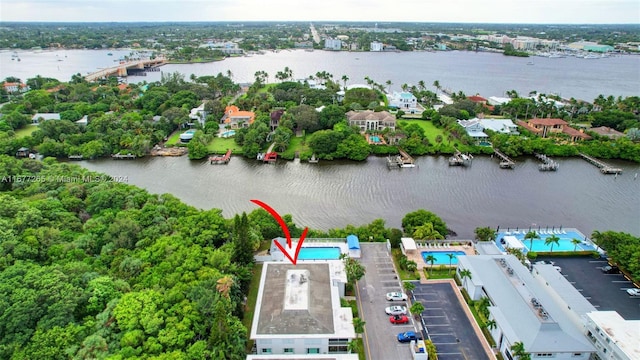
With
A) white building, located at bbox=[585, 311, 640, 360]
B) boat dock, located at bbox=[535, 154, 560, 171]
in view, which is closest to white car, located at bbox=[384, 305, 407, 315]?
white building, located at bbox=[585, 311, 640, 360]

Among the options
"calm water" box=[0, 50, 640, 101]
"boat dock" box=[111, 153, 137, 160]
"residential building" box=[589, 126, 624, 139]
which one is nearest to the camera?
"boat dock" box=[111, 153, 137, 160]

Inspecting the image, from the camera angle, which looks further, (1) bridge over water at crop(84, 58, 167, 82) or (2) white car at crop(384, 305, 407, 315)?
(1) bridge over water at crop(84, 58, 167, 82)

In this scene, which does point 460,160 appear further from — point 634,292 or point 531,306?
point 531,306

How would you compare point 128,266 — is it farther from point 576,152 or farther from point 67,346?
point 576,152

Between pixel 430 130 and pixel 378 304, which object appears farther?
pixel 430 130

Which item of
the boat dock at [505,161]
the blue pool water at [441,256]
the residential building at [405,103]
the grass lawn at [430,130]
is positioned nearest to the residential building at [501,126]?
the grass lawn at [430,130]

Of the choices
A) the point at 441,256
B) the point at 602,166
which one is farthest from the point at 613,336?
the point at 602,166

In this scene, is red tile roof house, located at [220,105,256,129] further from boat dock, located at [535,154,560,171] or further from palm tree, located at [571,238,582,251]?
palm tree, located at [571,238,582,251]

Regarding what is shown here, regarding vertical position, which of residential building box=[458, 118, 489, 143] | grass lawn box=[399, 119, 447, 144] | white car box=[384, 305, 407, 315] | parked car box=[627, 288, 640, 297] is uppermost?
residential building box=[458, 118, 489, 143]
